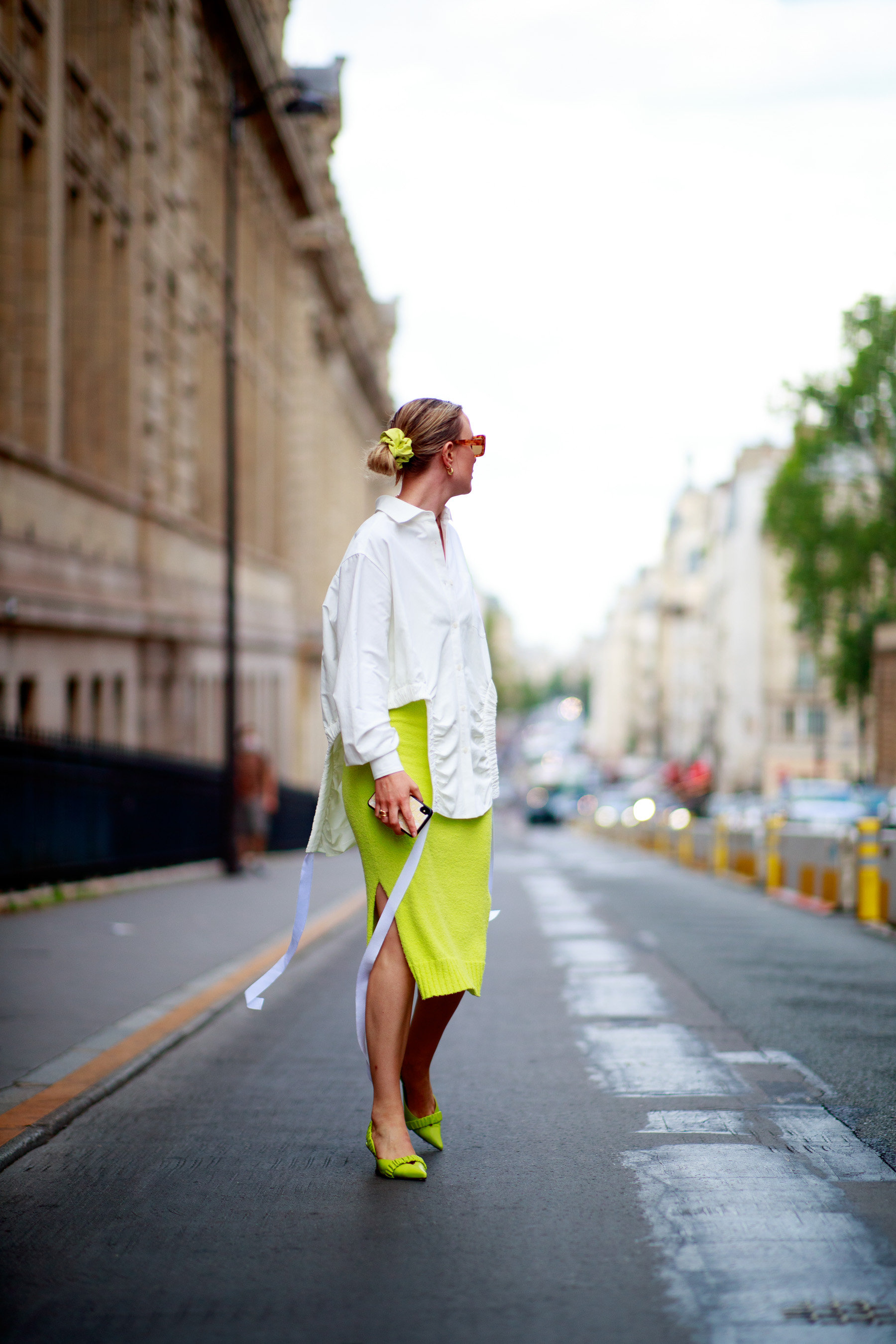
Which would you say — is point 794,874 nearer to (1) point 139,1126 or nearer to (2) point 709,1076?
(2) point 709,1076

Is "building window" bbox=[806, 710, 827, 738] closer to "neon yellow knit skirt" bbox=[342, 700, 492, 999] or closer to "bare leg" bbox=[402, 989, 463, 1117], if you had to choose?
"bare leg" bbox=[402, 989, 463, 1117]

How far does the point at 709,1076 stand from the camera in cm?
609

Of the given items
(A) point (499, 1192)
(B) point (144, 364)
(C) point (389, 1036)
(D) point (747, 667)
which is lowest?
(A) point (499, 1192)

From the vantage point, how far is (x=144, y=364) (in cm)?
2481

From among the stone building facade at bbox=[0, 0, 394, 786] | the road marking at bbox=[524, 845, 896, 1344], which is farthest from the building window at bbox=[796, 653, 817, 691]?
the road marking at bbox=[524, 845, 896, 1344]

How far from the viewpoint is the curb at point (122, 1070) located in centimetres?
507

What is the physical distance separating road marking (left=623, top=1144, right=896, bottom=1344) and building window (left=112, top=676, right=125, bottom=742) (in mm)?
18163

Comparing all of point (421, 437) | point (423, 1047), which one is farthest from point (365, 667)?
point (423, 1047)

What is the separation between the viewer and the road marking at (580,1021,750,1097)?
5.88 metres

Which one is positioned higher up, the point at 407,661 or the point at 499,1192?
the point at 407,661

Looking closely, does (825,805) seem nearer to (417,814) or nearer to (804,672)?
(417,814)

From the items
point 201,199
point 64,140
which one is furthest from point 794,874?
point 201,199

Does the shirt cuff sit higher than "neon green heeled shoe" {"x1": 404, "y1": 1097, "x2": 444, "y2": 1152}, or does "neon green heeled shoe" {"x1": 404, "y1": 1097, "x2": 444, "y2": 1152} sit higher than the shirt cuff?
the shirt cuff

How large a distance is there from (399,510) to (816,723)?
3042 inches
